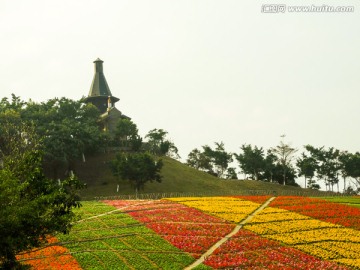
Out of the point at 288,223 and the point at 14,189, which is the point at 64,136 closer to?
the point at 288,223

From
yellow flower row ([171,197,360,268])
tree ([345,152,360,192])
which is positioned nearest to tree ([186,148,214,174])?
tree ([345,152,360,192])

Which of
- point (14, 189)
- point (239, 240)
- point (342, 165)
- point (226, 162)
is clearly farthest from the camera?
point (226, 162)

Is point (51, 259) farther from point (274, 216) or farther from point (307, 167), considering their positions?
point (307, 167)

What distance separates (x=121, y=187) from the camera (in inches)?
2849

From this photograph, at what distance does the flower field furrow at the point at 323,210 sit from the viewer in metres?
41.0

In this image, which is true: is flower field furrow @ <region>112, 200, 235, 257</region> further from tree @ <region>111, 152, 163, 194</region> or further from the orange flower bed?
tree @ <region>111, 152, 163, 194</region>

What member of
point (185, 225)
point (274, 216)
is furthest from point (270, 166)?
point (185, 225)

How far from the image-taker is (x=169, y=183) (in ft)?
254

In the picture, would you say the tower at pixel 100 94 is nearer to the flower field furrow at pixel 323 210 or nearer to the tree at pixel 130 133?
the tree at pixel 130 133

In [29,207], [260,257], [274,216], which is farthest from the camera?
[274,216]

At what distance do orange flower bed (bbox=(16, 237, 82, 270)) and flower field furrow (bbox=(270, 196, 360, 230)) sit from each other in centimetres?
2498

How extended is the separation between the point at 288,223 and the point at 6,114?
169ft

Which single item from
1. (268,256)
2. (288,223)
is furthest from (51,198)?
(288,223)

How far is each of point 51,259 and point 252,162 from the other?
259 ft
